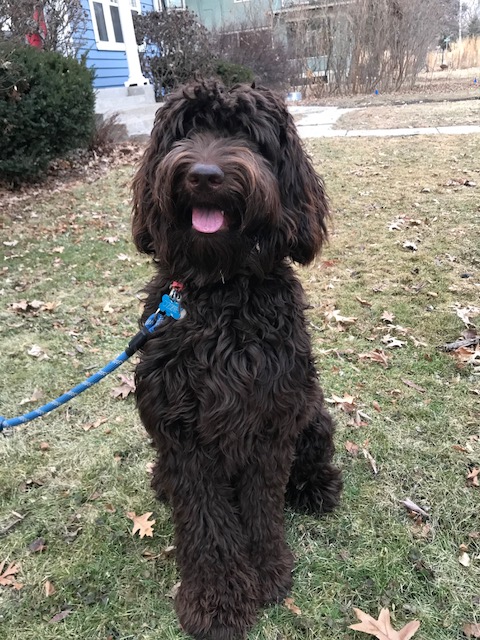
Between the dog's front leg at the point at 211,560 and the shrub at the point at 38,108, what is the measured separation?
646cm

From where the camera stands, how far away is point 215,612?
2.12 metres

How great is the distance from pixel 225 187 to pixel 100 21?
13921 millimetres

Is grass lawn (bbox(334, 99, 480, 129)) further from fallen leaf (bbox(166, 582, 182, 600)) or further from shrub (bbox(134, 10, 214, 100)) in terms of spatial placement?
fallen leaf (bbox(166, 582, 182, 600))

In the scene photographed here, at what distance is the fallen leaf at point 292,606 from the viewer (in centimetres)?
221

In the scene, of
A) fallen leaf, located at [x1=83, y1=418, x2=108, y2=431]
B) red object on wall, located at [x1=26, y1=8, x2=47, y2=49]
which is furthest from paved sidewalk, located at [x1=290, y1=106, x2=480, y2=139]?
fallen leaf, located at [x1=83, y1=418, x2=108, y2=431]

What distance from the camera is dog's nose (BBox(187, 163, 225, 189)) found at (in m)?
1.62

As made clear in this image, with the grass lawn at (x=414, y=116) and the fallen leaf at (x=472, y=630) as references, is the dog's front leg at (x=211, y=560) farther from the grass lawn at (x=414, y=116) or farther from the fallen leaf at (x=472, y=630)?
the grass lawn at (x=414, y=116)

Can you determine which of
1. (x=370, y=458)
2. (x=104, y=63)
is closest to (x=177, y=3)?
(x=104, y=63)

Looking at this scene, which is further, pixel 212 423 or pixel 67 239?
pixel 67 239

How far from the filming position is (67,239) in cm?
634

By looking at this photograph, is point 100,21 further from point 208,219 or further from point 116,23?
point 208,219

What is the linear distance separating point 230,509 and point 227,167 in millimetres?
1341

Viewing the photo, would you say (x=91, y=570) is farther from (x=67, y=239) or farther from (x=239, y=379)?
(x=67, y=239)

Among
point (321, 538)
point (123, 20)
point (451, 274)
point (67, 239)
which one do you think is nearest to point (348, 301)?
point (451, 274)
